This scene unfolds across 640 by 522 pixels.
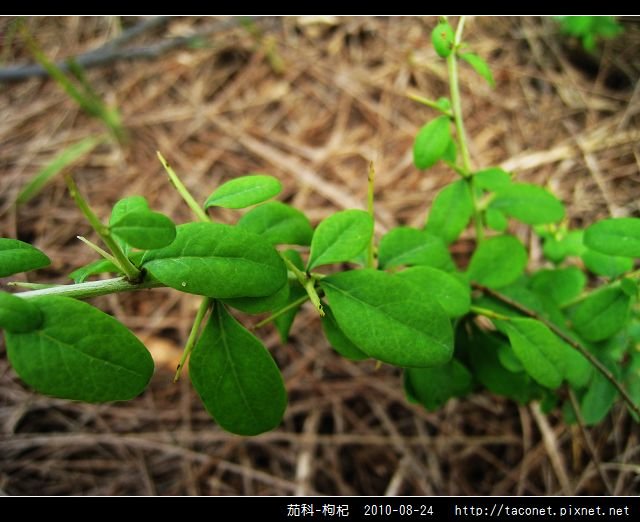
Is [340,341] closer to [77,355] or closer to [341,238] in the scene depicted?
[341,238]

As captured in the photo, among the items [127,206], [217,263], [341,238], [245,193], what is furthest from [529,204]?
[127,206]

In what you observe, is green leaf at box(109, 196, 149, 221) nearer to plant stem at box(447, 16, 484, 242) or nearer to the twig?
plant stem at box(447, 16, 484, 242)

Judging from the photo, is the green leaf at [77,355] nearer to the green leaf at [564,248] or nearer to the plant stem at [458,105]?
the plant stem at [458,105]

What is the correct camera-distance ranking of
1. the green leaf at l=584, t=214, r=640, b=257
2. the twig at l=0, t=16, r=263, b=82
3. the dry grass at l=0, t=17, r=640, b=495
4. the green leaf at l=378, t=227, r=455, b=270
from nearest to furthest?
the green leaf at l=584, t=214, r=640, b=257, the green leaf at l=378, t=227, r=455, b=270, the dry grass at l=0, t=17, r=640, b=495, the twig at l=0, t=16, r=263, b=82

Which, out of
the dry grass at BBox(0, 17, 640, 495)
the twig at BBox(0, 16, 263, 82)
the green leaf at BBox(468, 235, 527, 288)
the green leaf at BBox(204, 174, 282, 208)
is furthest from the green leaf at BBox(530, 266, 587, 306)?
the twig at BBox(0, 16, 263, 82)

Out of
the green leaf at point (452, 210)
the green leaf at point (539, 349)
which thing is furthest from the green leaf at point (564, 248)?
the green leaf at point (539, 349)
